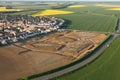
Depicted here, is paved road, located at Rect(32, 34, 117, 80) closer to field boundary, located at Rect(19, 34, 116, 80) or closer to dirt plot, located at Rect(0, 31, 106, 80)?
field boundary, located at Rect(19, 34, 116, 80)

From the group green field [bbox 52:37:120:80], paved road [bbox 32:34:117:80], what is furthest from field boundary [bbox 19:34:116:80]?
green field [bbox 52:37:120:80]

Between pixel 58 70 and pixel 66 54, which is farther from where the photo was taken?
pixel 66 54

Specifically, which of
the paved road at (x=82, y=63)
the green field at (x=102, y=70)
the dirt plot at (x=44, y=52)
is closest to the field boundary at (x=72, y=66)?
the paved road at (x=82, y=63)

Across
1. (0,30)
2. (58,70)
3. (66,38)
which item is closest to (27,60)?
(58,70)

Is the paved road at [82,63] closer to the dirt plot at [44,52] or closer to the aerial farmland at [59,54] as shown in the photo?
the aerial farmland at [59,54]

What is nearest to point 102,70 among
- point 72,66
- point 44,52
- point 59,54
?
point 72,66

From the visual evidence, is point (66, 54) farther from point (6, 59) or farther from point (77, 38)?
point (77, 38)
